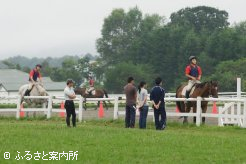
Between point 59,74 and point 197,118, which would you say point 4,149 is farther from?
point 59,74

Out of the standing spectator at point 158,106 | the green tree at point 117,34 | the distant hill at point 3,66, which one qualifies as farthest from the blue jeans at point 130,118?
the distant hill at point 3,66

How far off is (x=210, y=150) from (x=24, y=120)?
45.9ft

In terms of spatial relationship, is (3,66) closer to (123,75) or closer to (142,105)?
(123,75)

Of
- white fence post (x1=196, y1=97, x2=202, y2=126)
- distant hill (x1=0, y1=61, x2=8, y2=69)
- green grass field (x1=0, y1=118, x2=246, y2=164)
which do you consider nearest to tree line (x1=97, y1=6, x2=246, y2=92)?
distant hill (x1=0, y1=61, x2=8, y2=69)

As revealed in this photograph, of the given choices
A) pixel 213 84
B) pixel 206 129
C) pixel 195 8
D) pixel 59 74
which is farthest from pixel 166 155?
pixel 59 74

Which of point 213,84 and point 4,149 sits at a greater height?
point 213,84

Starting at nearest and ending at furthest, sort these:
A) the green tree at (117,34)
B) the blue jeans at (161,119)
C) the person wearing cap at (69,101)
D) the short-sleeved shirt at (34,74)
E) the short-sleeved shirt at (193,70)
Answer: the person wearing cap at (69,101)
the blue jeans at (161,119)
the short-sleeved shirt at (193,70)
the short-sleeved shirt at (34,74)
the green tree at (117,34)

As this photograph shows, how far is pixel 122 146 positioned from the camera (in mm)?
15586

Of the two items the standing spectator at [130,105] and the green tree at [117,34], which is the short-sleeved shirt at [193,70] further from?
the green tree at [117,34]

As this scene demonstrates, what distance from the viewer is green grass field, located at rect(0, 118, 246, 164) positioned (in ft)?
45.4

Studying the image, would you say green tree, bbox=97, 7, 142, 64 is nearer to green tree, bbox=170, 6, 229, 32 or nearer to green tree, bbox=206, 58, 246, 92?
green tree, bbox=170, 6, 229, 32

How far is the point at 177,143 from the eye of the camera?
53.3 ft

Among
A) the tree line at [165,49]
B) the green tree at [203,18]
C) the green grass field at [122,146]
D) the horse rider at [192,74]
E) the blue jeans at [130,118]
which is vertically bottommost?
the green grass field at [122,146]

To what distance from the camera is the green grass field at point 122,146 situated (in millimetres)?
13836
